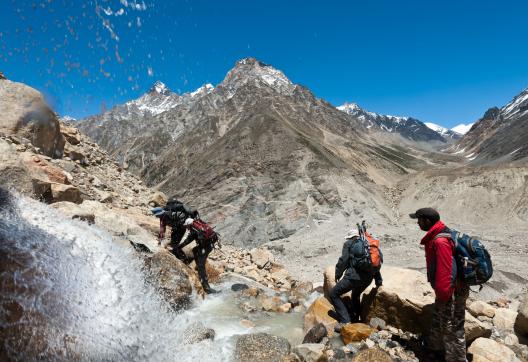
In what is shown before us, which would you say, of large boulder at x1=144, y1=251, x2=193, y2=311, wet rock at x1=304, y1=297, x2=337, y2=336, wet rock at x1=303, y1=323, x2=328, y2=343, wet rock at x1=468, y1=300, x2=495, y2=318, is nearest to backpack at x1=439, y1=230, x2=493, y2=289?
wet rock at x1=303, y1=323, x2=328, y2=343

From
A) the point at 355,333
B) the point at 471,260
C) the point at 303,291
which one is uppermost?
the point at 471,260

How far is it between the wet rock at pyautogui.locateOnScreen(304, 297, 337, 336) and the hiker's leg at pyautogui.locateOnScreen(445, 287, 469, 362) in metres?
2.30

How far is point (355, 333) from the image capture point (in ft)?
21.7

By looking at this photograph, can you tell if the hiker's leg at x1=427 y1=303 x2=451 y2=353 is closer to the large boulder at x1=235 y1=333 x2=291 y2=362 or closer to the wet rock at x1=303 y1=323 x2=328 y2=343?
the wet rock at x1=303 y1=323 x2=328 y2=343

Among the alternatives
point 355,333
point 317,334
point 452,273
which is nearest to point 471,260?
point 452,273

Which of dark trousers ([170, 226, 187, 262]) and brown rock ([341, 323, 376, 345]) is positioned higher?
dark trousers ([170, 226, 187, 262])

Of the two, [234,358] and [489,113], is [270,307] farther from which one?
[489,113]

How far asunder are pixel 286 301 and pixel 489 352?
5141mm

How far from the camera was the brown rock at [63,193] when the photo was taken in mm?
9969

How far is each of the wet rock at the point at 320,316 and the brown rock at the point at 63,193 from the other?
7.25 meters

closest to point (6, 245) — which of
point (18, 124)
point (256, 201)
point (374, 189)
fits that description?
point (18, 124)

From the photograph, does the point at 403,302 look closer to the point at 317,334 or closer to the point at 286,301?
the point at 317,334

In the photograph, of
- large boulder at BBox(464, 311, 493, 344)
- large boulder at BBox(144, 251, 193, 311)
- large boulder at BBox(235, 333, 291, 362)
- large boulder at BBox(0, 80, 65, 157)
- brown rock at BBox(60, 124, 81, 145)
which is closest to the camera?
large boulder at BBox(235, 333, 291, 362)

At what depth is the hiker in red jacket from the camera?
5180mm
